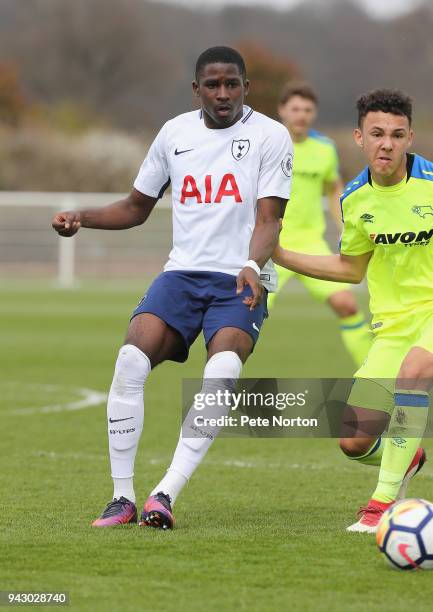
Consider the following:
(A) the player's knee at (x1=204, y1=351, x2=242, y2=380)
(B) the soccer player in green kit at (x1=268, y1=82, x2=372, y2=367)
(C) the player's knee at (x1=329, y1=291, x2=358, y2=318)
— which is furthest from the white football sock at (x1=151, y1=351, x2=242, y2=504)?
(C) the player's knee at (x1=329, y1=291, x2=358, y2=318)

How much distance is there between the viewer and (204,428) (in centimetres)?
604

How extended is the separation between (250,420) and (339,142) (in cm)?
4284

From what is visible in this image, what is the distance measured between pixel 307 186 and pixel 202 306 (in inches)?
249

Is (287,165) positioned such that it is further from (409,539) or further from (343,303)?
(343,303)

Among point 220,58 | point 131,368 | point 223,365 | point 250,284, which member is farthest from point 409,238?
point 131,368

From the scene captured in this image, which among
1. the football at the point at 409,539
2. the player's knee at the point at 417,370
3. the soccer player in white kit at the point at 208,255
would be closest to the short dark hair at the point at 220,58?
the soccer player in white kit at the point at 208,255

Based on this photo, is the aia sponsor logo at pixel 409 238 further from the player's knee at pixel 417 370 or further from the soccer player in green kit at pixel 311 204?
the soccer player in green kit at pixel 311 204

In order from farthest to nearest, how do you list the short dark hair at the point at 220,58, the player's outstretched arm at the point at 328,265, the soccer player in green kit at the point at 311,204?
the soccer player in green kit at the point at 311,204 < the player's outstretched arm at the point at 328,265 < the short dark hair at the point at 220,58

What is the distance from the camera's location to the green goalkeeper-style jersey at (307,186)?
12.2 m

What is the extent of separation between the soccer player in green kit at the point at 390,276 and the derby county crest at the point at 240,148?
52 cm

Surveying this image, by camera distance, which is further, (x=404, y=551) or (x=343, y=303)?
(x=343, y=303)

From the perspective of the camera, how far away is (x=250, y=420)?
8148 mm

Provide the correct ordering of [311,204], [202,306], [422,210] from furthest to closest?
1. [311,204]
2. [202,306]
3. [422,210]

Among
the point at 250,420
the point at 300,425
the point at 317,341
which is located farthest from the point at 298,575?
the point at 317,341
